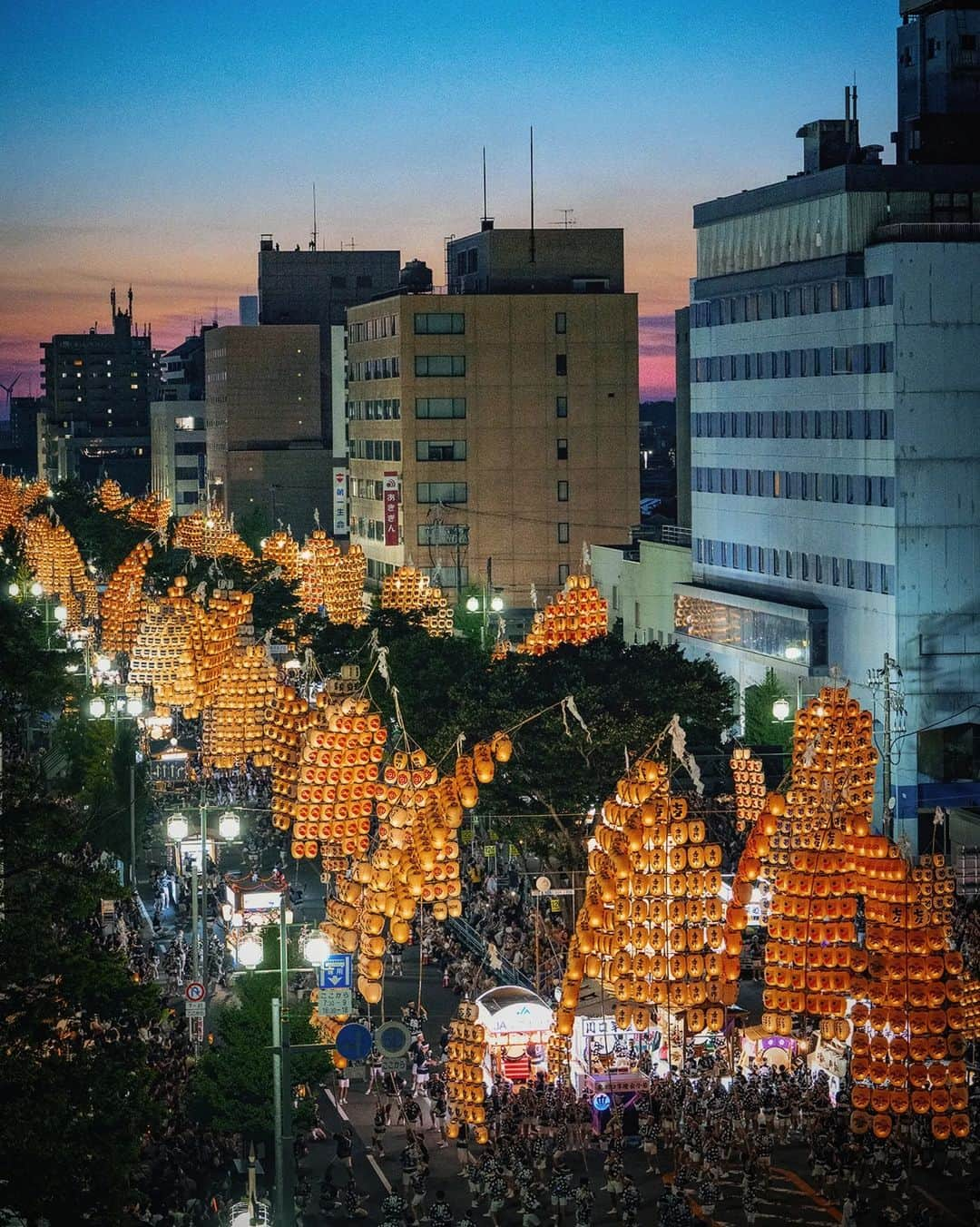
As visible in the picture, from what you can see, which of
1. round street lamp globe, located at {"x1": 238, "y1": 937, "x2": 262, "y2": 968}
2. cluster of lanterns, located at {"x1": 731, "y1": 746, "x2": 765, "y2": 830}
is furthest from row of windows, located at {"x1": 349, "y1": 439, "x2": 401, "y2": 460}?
round street lamp globe, located at {"x1": 238, "y1": 937, "x2": 262, "y2": 968}

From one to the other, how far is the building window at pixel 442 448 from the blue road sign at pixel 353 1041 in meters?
92.4

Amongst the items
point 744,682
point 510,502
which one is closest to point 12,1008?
point 744,682

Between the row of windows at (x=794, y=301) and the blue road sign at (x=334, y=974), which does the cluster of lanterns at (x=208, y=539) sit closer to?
the row of windows at (x=794, y=301)

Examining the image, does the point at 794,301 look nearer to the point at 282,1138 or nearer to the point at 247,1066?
the point at 247,1066

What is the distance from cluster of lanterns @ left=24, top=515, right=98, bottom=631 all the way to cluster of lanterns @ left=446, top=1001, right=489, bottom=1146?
241ft

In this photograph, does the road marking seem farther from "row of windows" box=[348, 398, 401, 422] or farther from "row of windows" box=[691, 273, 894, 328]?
"row of windows" box=[348, 398, 401, 422]

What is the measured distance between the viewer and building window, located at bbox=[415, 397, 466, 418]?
422 feet

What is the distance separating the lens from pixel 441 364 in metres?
128

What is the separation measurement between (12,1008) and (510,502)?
98.6 meters

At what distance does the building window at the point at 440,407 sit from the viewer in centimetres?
12850

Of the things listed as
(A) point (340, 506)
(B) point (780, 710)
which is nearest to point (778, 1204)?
(B) point (780, 710)

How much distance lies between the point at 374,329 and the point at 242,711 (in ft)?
232

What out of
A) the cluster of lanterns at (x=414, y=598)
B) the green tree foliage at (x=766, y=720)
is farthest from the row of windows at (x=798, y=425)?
Answer: the cluster of lanterns at (x=414, y=598)

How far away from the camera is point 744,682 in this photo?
85312mm
